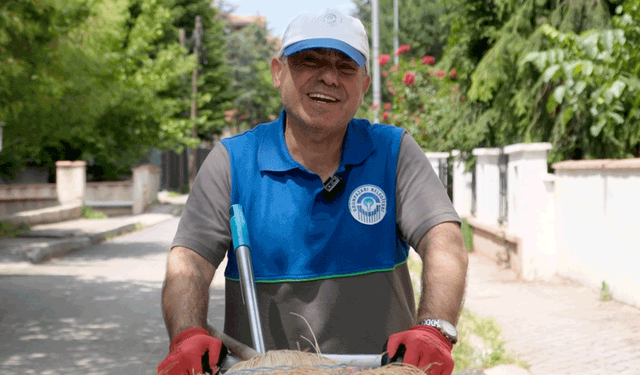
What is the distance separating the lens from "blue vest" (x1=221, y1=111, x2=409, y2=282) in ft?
8.61

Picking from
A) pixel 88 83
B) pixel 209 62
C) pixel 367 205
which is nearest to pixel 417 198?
pixel 367 205

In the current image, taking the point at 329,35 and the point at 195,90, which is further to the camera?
the point at 195,90

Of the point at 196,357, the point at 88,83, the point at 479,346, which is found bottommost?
the point at 479,346

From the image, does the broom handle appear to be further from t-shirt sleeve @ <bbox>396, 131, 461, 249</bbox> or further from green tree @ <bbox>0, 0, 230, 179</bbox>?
green tree @ <bbox>0, 0, 230, 179</bbox>

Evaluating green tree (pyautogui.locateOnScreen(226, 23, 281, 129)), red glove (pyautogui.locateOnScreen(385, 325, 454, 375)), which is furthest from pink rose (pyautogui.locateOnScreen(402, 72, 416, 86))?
green tree (pyautogui.locateOnScreen(226, 23, 281, 129))

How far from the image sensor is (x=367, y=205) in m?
2.66

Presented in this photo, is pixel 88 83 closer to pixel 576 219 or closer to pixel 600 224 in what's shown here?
pixel 576 219

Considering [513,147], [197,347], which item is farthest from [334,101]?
[513,147]

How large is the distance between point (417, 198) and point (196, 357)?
0.90 m

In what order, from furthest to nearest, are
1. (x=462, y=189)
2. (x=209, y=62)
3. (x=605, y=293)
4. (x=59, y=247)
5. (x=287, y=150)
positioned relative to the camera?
1. (x=209, y=62)
2. (x=462, y=189)
3. (x=59, y=247)
4. (x=605, y=293)
5. (x=287, y=150)

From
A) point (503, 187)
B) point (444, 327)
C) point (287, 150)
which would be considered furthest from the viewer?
point (503, 187)

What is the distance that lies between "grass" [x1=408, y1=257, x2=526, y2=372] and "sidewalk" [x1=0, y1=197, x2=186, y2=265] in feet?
28.9

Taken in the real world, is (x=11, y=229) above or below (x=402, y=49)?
below

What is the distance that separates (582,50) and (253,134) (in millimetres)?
5788
